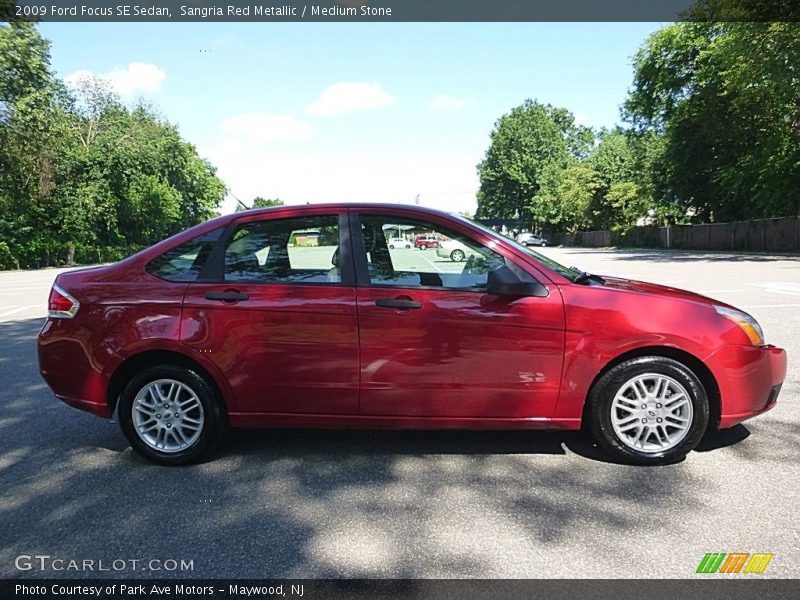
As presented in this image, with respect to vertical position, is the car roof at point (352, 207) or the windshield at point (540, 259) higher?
the car roof at point (352, 207)

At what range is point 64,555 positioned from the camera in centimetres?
280

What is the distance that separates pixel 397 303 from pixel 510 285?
693mm

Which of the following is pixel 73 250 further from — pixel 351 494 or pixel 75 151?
pixel 351 494

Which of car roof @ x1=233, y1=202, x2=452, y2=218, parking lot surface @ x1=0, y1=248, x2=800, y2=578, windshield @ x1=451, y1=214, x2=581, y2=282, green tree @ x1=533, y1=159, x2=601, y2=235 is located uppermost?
green tree @ x1=533, y1=159, x2=601, y2=235

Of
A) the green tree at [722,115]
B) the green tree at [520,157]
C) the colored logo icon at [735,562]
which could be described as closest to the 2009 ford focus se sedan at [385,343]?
the colored logo icon at [735,562]

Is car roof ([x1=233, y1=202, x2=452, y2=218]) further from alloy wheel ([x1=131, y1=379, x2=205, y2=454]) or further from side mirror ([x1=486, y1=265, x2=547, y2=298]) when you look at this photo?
alloy wheel ([x1=131, y1=379, x2=205, y2=454])

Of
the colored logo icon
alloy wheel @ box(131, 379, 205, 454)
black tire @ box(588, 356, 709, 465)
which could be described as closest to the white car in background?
black tire @ box(588, 356, 709, 465)

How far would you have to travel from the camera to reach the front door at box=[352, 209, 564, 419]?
11.8 feet

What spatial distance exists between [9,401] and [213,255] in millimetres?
3084

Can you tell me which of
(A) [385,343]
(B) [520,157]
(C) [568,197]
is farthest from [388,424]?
(B) [520,157]

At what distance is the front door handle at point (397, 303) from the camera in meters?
3.63

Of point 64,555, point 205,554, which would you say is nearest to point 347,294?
point 205,554

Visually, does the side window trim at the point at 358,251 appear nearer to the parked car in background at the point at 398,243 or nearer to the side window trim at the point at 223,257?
the side window trim at the point at 223,257

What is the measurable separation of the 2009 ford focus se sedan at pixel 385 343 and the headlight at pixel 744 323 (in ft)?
0.06
